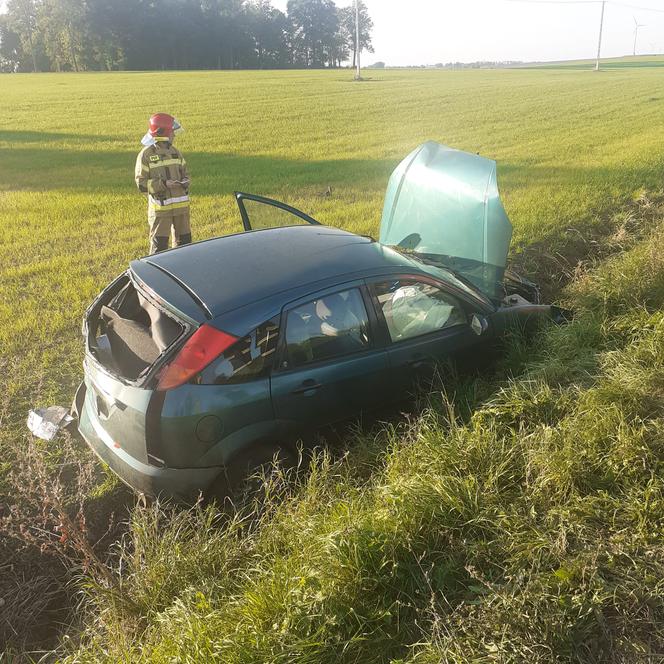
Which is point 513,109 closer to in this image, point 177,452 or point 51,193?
point 51,193

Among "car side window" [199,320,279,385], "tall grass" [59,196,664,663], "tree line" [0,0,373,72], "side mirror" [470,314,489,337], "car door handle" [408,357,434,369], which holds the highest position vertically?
"tree line" [0,0,373,72]

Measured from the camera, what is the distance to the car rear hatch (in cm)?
324

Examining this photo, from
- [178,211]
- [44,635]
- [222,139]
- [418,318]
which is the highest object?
[222,139]

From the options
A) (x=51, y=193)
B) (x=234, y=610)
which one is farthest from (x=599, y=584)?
(x=51, y=193)

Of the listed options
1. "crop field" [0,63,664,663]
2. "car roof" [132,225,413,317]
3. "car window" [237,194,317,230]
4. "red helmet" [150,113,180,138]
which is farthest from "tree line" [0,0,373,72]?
"car roof" [132,225,413,317]

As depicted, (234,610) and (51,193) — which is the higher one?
(51,193)

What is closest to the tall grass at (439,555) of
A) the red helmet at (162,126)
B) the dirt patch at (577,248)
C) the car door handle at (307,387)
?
the car door handle at (307,387)

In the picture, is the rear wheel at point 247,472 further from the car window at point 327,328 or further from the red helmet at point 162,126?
the red helmet at point 162,126

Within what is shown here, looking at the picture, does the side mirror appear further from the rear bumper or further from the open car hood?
the rear bumper

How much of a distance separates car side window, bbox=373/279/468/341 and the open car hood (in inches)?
48.8

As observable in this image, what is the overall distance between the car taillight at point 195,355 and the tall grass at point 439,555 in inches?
30.1

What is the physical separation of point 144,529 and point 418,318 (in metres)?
2.42

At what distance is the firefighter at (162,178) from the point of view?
6910 mm

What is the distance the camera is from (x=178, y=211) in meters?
7.22
